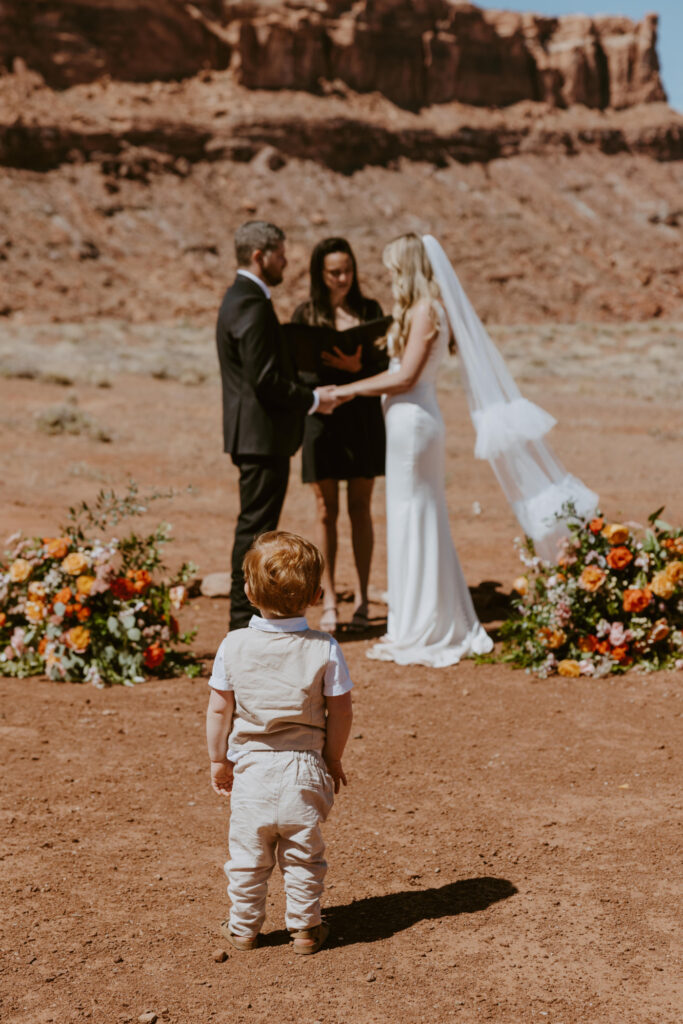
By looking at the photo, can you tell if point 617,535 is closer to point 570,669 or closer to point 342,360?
point 570,669

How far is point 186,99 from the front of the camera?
59.8 metres

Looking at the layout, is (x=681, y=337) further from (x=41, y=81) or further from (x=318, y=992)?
(x=318, y=992)

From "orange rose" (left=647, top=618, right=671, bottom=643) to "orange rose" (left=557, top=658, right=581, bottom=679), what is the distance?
1.30 ft

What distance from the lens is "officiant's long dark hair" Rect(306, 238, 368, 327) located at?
20.5 ft

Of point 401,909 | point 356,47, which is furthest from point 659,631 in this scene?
point 356,47

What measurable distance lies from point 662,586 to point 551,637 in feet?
1.99

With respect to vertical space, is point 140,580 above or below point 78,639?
above

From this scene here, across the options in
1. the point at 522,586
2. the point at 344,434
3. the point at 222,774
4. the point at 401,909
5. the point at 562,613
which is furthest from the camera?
the point at 344,434

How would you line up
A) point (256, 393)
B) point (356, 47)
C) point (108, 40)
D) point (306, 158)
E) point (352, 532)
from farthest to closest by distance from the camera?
point (356, 47) < point (306, 158) < point (108, 40) < point (352, 532) < point (256, 393)

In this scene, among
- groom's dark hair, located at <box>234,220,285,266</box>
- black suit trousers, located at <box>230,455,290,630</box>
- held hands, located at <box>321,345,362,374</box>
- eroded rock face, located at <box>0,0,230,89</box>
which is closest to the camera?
groom's dark hair, located at <box>234,220,285,266</box>

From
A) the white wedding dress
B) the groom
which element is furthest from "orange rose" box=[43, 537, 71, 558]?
the white wedding dress

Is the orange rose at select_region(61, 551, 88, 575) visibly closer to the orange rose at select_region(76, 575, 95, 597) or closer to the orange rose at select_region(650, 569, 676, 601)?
the orange rose at select_region(76, 575, 95, 597)

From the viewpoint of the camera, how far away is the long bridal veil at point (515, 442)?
593cm

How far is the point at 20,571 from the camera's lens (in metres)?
5.68
